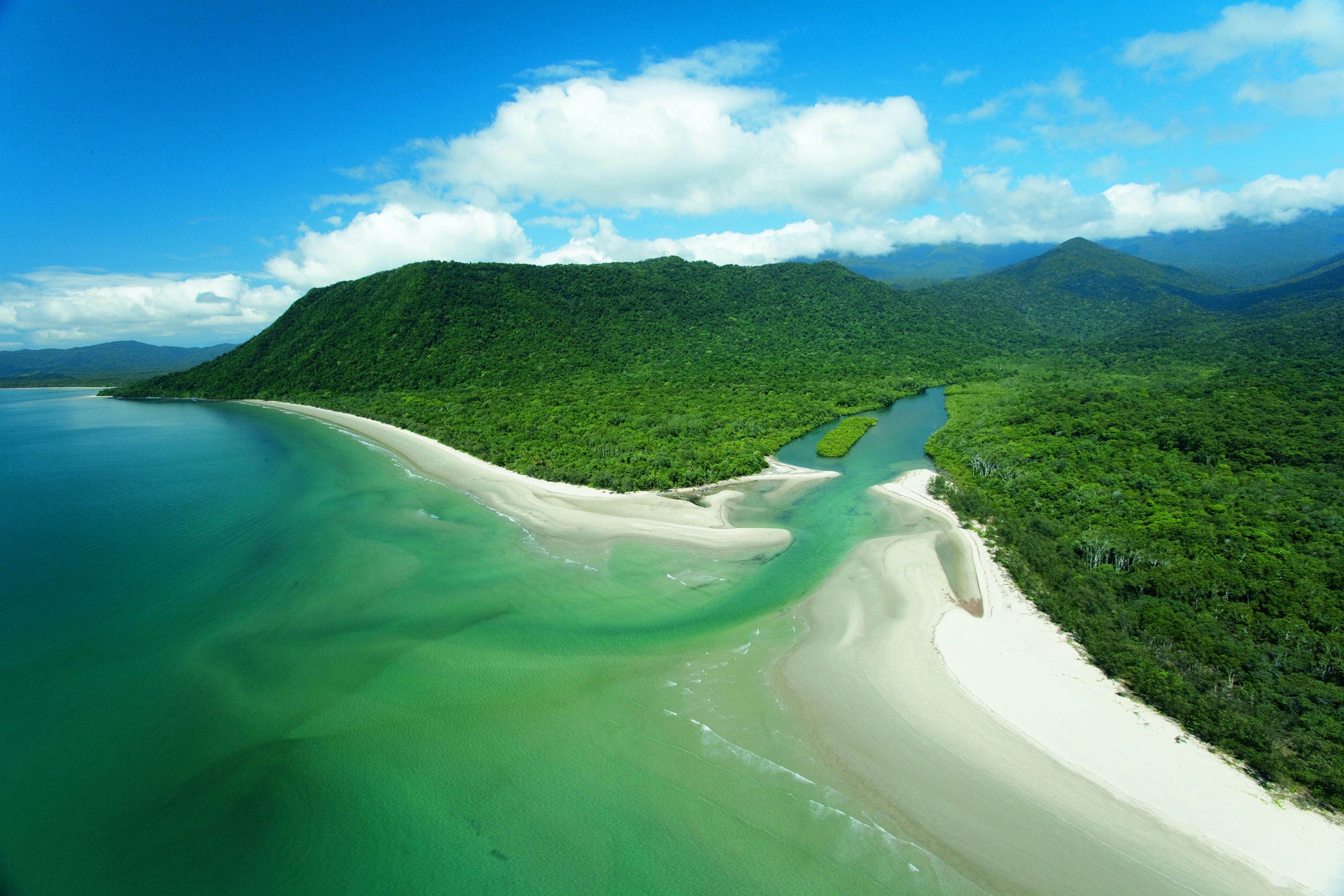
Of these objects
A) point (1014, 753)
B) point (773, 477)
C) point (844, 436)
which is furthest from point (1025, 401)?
point (1014, 753)

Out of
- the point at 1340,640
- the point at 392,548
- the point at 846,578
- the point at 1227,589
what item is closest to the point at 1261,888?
the point at 1340,640


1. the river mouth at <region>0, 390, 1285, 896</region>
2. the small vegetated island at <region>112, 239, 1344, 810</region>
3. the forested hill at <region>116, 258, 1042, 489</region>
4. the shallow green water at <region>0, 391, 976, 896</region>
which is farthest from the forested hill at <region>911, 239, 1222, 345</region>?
Answer: the shallow green water at <region>0, 391, 976, 896</region>

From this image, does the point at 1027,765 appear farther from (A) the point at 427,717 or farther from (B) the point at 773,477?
(B) the point at 773,477

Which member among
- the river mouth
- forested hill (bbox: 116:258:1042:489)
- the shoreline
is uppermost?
forested hill (bbox: 116:258:1042:489)

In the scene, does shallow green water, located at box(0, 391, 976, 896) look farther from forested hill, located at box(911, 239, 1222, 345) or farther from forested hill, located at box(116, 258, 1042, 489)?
forested hill, located at box(911, 239, 1222, 345)

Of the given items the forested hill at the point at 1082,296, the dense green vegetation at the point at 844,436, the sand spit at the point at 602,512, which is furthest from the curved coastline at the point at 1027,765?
the forested hill at the point at 1082,296
